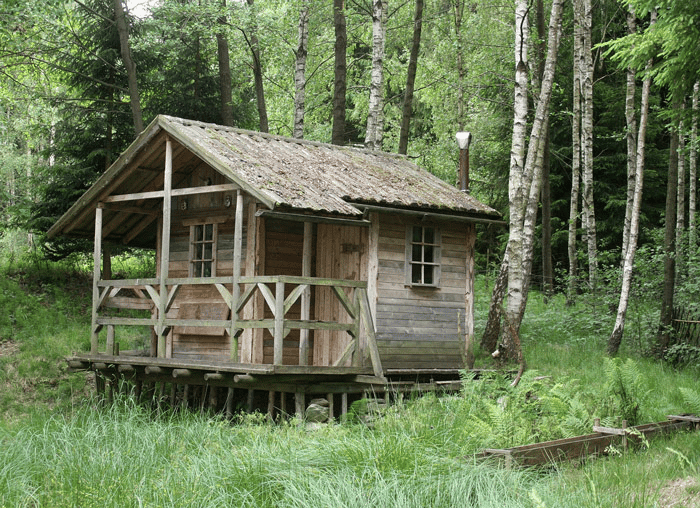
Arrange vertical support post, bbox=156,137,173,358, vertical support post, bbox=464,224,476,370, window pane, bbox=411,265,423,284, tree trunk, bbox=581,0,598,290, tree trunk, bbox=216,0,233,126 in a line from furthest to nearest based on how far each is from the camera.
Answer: tree trunk, bbox=216,0,233,126, tree trunk, bbox=581,0,598,290, vertical support post, bbox=464,224,476,370, window pane, bbox=411,265,423,284, vertical support post, bbox=156,137,173,358

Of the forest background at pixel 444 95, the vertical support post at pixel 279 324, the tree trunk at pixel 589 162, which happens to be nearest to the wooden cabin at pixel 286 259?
the vertical support post at pixel 279 324

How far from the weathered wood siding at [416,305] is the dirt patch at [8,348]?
841cm

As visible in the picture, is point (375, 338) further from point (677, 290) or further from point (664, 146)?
point (664, 146)

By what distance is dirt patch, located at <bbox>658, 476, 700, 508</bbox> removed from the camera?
6.60m

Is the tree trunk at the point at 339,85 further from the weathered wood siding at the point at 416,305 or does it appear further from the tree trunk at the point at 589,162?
the tree trunk at the point at 589,162

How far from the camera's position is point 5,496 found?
7.38m

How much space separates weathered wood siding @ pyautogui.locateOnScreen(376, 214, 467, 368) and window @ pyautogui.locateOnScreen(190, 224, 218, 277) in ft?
9.97

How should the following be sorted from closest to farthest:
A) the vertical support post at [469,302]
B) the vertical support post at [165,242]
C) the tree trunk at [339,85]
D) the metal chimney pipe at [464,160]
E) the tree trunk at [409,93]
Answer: the vertical support post at [165,242]
the vertical support post at [469,302]
the metal chimney pipe at [464,160]
the tree trunk at [339,85]
the tree trunk at [409,93]

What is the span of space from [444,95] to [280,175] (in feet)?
56.5

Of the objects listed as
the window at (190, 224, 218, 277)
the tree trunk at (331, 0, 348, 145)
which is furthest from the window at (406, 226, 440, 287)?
the tree trunk at (331, 0, 348, 145)

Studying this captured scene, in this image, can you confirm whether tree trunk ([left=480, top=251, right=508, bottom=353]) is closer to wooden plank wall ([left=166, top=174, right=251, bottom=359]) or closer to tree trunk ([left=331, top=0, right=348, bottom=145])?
tree trunk ([left=331, top=0, right=348, bottom=145])

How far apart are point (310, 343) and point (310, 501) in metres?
7.99

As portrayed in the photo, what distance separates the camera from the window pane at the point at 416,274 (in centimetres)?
1416

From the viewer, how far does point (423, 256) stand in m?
14.3
